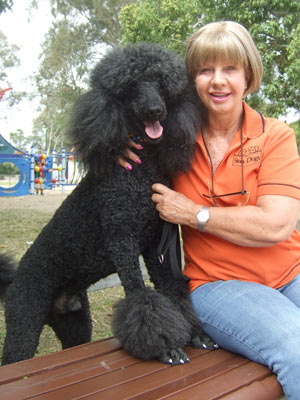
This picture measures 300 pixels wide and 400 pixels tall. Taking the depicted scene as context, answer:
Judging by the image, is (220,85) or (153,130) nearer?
(153,130)

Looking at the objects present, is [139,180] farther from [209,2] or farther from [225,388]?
[209,2]

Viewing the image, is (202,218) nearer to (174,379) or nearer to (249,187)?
(249,187)

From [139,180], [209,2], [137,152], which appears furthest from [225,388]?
[209,2]

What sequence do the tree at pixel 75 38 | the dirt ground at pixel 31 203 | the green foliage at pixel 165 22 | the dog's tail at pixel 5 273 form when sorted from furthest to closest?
the tree at pixel 75 38 → the dirt ground at pixel 31 203 → the green foliage at pixel 165 22 → the dog's tail at pixel 5 273

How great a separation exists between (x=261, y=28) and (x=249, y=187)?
20.7ft

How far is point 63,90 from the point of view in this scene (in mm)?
17578

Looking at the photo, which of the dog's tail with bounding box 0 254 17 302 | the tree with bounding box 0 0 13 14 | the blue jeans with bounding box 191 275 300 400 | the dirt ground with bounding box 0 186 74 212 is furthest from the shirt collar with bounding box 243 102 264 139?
the dirt ground with bounding box 0 186 74 212

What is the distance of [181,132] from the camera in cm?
143

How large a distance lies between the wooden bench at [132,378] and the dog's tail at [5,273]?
550mm

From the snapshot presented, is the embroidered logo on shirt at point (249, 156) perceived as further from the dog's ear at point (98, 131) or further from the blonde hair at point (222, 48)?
the dog's ear at point (98, 131)

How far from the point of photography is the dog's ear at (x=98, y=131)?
4.45ft

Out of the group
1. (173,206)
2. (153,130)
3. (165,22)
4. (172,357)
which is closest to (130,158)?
(153,130)

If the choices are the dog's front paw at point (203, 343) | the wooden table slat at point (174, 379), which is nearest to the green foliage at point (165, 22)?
the dog's front paw at point (203, 343)

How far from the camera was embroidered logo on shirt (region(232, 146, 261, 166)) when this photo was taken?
5.10 feet
